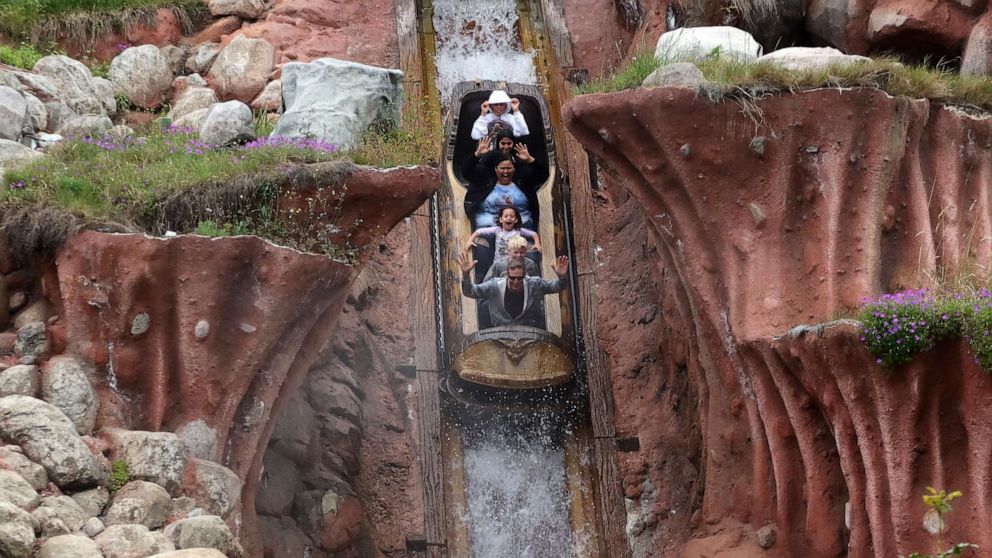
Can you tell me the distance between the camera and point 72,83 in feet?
53.3

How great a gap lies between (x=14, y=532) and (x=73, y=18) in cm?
1056

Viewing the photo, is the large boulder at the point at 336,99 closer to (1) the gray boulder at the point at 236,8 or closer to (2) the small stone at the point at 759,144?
(2) the small stone at the point at 759,144

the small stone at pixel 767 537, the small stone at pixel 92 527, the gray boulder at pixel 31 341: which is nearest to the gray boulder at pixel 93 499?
the small stone at pixel 92 527

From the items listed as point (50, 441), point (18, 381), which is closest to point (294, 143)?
point (18, 381)

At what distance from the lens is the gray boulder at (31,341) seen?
1148 cm

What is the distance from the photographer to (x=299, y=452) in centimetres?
1426

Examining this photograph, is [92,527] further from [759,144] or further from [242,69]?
[242,69]

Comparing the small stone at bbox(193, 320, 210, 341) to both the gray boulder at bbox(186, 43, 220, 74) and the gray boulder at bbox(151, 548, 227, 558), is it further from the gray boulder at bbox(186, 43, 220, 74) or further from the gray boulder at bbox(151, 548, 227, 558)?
the gray boulder at bbox(186, 43, 220, 74)

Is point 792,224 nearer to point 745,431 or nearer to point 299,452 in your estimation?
point 745,431

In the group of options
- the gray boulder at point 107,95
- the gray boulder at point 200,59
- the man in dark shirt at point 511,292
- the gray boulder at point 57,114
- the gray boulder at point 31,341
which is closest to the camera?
the gray boulder at point 31,341

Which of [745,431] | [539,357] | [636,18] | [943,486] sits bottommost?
[943,486]

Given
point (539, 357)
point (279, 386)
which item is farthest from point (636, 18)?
point (279, 386)

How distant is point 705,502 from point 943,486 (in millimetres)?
3346

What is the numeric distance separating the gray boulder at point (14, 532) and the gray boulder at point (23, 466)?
940mm
